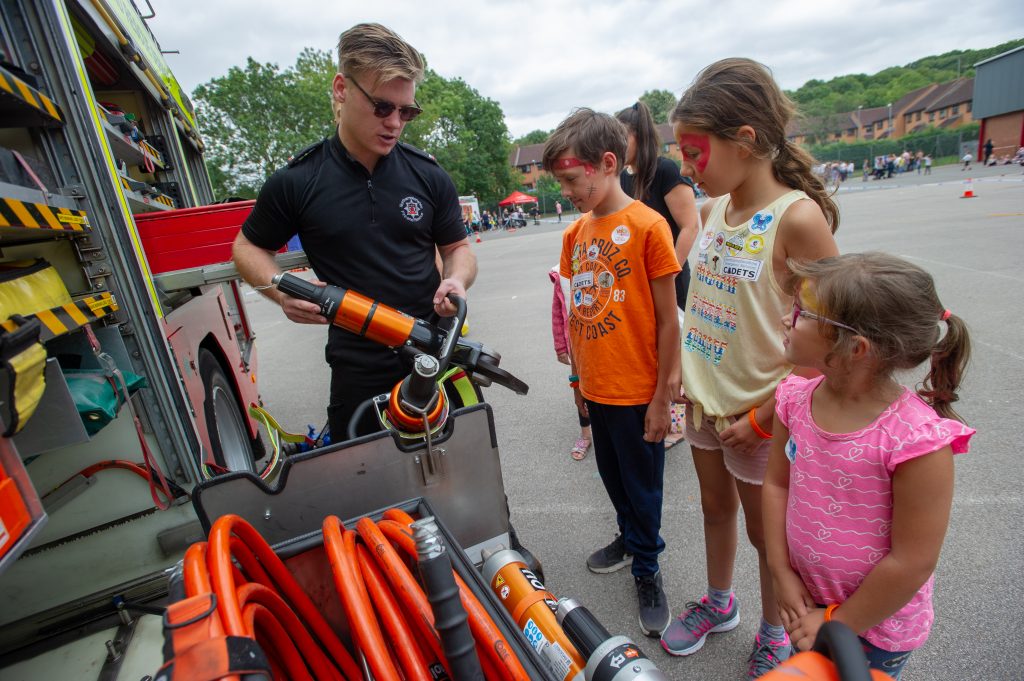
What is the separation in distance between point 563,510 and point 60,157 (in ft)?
8.93

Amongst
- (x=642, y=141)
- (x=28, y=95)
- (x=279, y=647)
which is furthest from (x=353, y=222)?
(x=642, y=141)

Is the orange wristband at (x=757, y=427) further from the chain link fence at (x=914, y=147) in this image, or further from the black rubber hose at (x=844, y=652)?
the chain link fence at (x=914, y=147)

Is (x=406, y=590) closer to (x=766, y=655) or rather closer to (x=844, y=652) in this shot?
(x=844, y=652)

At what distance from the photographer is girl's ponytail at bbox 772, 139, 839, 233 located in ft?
4.85

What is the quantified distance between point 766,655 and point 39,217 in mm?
2644

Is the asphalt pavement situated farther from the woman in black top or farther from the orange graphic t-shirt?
the woman in black top

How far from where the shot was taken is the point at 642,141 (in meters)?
3.09

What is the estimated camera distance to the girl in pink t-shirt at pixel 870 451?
1049 mm

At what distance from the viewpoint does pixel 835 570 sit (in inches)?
46.9

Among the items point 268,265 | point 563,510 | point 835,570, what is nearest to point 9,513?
point 268,265

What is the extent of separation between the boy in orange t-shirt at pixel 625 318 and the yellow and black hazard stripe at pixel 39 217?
5.13 ft


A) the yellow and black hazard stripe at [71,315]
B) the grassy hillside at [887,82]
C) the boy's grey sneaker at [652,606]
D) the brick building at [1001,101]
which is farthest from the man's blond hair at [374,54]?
the grassy hillside at [887,82]

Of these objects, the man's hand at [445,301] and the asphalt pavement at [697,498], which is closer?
the man's hand at [445,301]

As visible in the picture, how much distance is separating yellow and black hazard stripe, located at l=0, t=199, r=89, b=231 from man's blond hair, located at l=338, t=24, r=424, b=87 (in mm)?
1023
